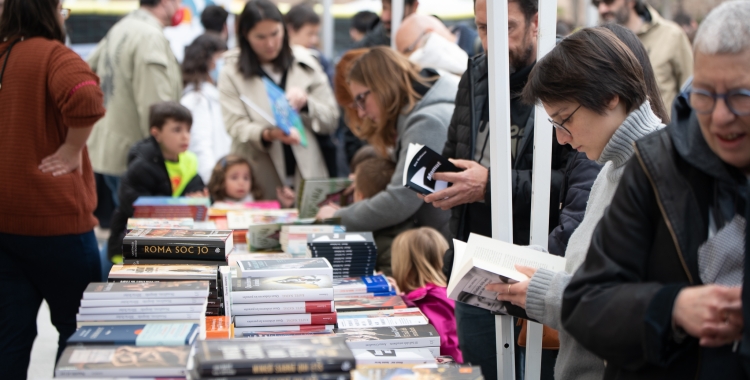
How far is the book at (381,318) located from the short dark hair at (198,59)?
384 cm

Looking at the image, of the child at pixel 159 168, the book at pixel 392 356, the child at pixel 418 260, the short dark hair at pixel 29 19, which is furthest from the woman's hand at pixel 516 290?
the child at pixel 159 168

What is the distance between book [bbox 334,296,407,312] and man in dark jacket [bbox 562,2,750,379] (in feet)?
3.60

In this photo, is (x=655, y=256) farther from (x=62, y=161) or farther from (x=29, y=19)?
(x=29, y=19)

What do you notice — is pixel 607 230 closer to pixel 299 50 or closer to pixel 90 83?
pixel 90 83

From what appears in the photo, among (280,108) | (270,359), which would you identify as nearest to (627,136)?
(270,359)

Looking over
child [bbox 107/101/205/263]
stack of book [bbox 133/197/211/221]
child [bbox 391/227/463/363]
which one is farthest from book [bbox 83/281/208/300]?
child [bbox 107/101/205/263]

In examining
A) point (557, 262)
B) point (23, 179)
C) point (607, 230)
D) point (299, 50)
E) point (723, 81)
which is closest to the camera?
point (723, 81)

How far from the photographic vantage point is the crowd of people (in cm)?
124

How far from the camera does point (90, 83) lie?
255cm

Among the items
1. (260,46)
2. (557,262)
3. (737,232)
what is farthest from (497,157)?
(260,46)

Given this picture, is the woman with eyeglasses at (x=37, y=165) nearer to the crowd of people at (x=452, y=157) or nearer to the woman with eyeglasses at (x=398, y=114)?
the crowd of people at (x=452, y=157)

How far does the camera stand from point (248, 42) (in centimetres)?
439

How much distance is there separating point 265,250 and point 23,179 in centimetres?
108

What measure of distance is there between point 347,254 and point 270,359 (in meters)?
1.43
